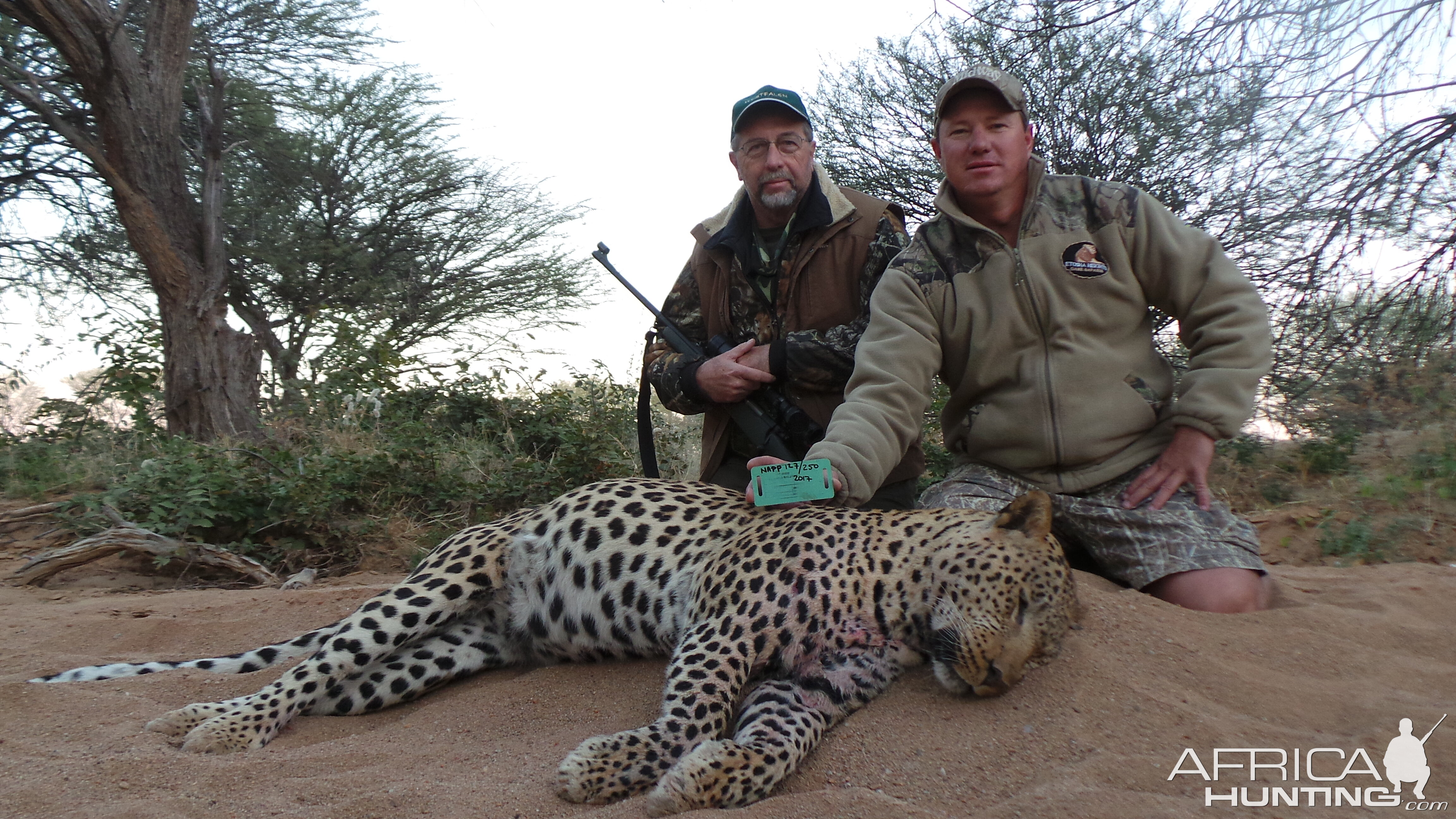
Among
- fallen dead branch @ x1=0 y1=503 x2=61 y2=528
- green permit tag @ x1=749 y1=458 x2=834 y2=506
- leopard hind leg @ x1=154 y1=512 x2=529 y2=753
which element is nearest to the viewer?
leopard hind leg @ x1=154 y1=512 x2=529 y2=753

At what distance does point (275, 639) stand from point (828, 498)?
2.43 metres

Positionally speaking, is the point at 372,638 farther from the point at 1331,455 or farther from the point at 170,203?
the point at 170,203

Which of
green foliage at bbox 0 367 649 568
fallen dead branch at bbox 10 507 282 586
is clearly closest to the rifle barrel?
green foliage at bbox 0 367 649 568

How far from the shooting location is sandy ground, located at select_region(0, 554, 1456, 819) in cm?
207

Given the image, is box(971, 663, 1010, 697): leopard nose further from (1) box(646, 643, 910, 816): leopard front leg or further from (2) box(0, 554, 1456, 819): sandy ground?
(1) box(646, 643, 910, 816): leopard front leg

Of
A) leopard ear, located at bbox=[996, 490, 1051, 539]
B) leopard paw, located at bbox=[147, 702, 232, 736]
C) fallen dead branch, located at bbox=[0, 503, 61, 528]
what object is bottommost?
leopard paw, located at bbox=[147, 702, 232, 736]

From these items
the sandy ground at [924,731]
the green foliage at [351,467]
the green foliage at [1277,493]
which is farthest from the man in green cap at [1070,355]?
the green foliage at [1277,493]

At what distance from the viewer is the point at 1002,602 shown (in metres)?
2.59

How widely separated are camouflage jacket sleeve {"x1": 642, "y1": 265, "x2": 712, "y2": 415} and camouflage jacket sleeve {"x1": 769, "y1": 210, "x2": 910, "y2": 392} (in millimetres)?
429

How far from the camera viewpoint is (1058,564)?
278cm

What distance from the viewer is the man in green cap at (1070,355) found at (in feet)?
10.5

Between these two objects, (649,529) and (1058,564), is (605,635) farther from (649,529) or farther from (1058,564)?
(1058,564)

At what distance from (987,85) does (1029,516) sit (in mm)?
1593

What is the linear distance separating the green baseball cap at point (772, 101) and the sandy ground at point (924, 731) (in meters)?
2.34
